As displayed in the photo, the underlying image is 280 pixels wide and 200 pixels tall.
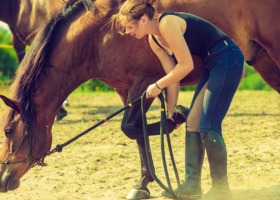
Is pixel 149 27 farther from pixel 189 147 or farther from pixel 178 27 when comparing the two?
pixel 189 147

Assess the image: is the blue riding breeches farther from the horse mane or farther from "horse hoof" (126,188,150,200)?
the horse mane

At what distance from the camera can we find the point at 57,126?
943cm

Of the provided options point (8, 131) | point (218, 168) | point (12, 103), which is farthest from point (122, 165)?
point (218, 168)

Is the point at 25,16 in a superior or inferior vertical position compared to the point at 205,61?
inferior

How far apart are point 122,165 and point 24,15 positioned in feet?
10.5

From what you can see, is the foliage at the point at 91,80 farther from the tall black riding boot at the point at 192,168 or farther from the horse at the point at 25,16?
the tall black riding boot at the point at 192,168

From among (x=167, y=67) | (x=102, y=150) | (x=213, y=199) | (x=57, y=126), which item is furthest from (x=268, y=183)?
(x=57, y=126)

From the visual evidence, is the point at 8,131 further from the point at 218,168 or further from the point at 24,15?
the point at 24,15

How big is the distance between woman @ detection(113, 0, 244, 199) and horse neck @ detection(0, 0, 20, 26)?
501 centimetres

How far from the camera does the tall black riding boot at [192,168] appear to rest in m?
4.82

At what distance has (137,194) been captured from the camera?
5.37m

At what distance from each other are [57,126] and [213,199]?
4.99 metres

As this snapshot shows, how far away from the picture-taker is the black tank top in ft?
Result: 15.2

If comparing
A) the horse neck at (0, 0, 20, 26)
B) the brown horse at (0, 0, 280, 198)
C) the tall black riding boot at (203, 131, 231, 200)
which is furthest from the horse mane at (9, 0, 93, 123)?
the horse neck at (0, 0, 20, 26)
